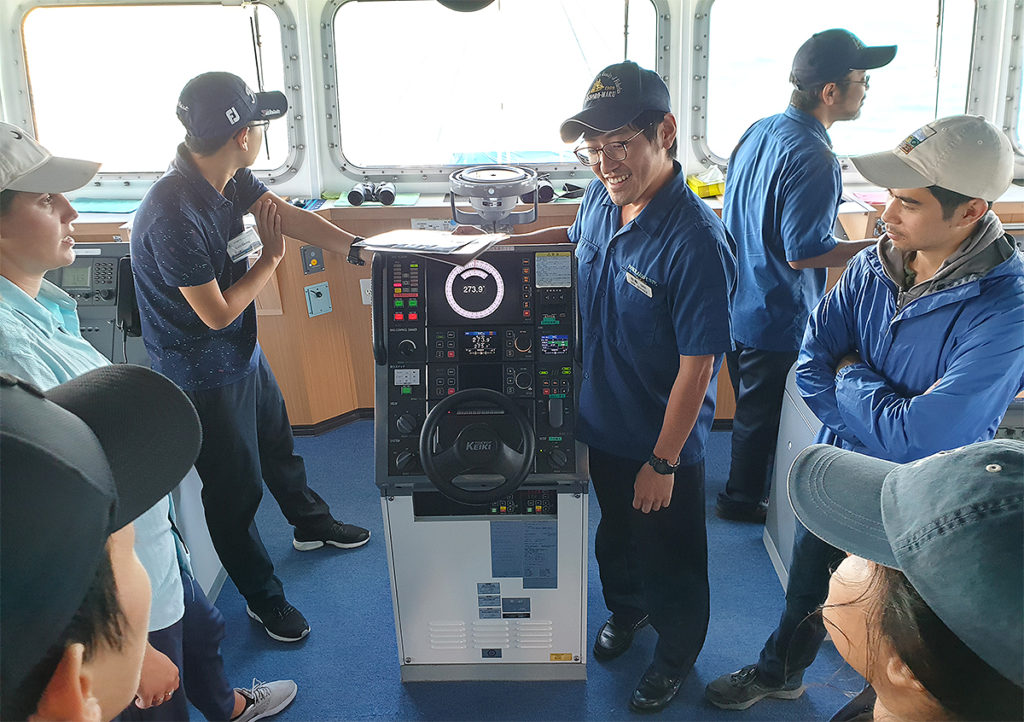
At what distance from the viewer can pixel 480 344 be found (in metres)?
2.15


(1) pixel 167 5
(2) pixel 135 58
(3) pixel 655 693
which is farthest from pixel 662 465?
Result: (2) pixel 135 58

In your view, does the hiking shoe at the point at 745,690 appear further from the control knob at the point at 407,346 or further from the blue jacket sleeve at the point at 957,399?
the control knob at the point at 407,346

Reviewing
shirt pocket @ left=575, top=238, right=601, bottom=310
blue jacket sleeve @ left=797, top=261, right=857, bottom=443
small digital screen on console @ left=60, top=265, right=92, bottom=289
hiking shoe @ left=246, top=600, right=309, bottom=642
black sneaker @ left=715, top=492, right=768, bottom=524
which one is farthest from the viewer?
black sneaker @ left=715, top=492, right=768, bottom=524

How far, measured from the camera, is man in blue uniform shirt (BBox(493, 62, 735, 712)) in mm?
1990

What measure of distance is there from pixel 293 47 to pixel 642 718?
3.44 m

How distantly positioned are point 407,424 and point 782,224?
5.34 feet

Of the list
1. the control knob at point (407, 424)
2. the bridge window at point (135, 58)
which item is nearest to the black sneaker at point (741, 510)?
the control knob at point (407, 424)

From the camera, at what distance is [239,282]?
7.88ft

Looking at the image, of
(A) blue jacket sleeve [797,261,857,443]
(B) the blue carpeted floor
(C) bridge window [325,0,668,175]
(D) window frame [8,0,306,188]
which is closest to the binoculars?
(C) bridge window [325,0,668,175]

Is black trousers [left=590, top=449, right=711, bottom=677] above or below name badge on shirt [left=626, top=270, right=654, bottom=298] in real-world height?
below

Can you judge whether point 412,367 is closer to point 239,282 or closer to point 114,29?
point 239,282

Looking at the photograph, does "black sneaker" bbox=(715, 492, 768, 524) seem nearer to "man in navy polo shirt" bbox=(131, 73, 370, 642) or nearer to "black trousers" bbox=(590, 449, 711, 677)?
"black trousers" bbox=(590, 449, 711, 677)

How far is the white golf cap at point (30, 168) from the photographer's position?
1.67 meters

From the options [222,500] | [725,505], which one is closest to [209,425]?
[222,500]
